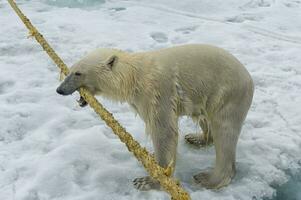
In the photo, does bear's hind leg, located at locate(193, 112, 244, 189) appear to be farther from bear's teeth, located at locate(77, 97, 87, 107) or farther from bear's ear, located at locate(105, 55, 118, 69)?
bear's teeth, located at locate(77, 97, 87, 107)

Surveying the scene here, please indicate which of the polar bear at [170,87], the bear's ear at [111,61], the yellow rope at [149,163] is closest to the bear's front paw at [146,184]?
the polar bear at [170,87]

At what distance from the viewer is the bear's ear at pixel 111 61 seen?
3.51m

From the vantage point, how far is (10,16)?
7656 mm

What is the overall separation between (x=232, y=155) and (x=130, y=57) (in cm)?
104

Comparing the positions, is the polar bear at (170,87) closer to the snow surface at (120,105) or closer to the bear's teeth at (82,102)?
the bear's teeth at (82,102)

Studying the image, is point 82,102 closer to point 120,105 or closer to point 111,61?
point 111,61

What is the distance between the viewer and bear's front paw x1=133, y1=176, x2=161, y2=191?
366cm

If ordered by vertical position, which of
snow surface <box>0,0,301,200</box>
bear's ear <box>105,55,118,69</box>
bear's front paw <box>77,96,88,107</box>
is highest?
bear's ear <box>105,55,118,69</box>

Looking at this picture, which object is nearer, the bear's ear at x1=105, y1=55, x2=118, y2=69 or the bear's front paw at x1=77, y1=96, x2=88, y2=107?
the bear's ear at x1=105, y1=55, x2=118, y2=69

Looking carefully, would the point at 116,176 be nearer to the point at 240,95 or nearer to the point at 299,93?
the point at 240,95

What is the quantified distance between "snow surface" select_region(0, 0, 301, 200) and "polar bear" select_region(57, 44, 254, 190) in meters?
0.43

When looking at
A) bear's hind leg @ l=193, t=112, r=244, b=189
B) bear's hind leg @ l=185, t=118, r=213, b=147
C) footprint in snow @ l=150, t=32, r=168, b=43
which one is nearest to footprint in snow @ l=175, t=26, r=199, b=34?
footprint in snow @ l=150, t=32, r=168, b=43

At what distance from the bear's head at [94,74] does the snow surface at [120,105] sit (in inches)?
28.4

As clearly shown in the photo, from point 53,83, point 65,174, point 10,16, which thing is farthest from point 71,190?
point 10,16
